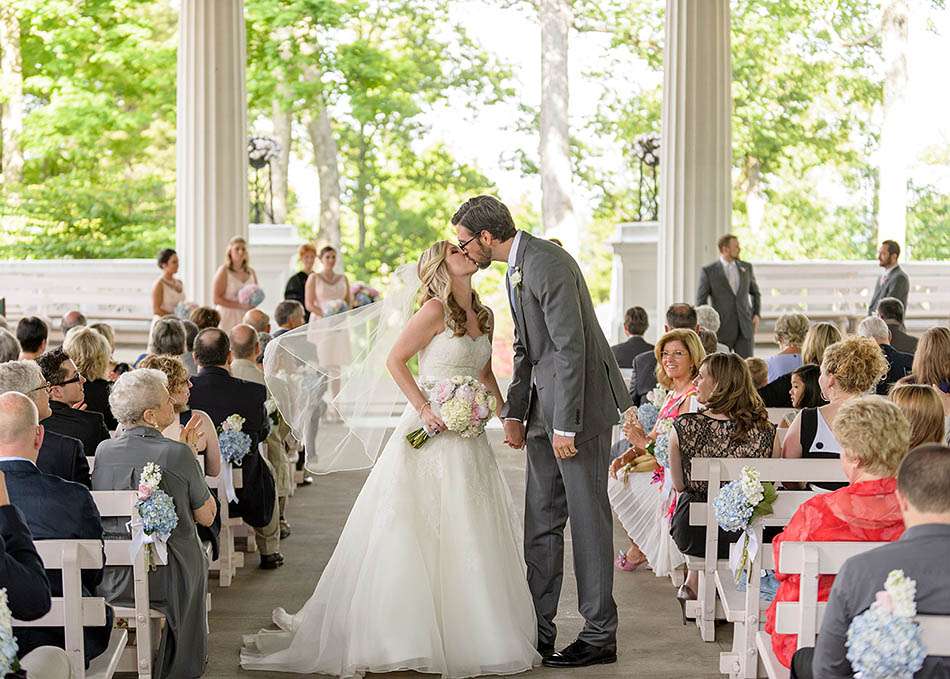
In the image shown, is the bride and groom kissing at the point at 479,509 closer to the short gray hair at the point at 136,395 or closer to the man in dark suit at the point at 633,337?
the short gray hair at the point at 136,395

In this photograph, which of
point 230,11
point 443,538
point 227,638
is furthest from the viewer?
point 230,11

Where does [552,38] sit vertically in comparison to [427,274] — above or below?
above

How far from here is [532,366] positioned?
5.29m

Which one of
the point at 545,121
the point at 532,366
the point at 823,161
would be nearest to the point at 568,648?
the point at 532,366

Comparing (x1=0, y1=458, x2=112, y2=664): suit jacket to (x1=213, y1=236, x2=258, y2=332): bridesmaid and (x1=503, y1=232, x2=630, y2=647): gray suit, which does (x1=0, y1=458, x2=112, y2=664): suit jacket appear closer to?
(x1=503, y1=232, x2=630, y2=647): gray suit

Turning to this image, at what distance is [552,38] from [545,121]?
1.35 m

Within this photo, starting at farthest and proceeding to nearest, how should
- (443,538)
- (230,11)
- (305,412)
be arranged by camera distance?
(230,11), (305,412), (443,538)

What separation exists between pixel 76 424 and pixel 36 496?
1568mm

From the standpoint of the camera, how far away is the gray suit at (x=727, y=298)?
1166cm

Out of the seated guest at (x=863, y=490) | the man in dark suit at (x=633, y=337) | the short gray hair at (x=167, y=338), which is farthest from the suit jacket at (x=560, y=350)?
the man in dark suit at (x=633, y=337)

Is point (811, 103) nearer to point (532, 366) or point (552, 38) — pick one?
point (552, 38)

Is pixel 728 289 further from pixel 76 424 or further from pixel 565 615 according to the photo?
pixel 76 424

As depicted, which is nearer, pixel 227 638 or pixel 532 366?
pixel 532 366

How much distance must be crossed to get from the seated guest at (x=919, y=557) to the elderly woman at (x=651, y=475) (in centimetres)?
307
